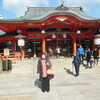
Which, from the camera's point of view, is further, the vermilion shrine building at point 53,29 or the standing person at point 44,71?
the vermilion shrine building at point 53,29

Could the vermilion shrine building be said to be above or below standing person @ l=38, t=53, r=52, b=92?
above

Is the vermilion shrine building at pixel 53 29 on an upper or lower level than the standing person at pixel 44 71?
upper

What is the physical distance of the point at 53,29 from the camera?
648 inches

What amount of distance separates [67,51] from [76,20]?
17.0 ft

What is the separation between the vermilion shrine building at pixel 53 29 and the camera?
47.4 ft

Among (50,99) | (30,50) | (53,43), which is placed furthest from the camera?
(53,43)

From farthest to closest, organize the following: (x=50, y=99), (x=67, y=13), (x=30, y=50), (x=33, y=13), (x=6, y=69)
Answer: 1. (x=33, y=13)
2. (x=30, y=50)
3. (x=67, y=13)
4. (x=6, y=69)
5. (x=50, y=99)

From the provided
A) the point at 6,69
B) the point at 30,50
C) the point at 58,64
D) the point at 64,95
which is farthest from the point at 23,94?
the point at 30,50

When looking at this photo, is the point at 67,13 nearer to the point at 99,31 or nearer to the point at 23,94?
the point at 99,31

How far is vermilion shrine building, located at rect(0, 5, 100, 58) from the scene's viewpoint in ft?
47.4

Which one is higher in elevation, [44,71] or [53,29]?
[53,29]

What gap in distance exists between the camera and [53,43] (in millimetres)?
18469

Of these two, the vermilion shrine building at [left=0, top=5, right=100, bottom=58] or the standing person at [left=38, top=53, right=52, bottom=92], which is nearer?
the standing person at [left=38, top=53, right=52, bottom=92]

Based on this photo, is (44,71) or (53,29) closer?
(44,71)
